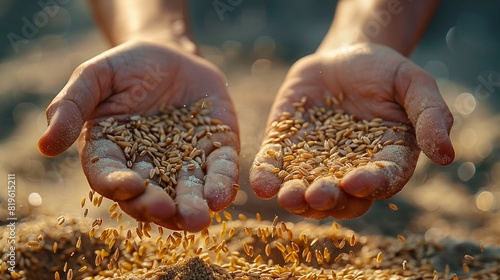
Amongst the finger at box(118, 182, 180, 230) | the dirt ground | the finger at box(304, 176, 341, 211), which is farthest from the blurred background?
the finger at box(118, 182, 180, 230)

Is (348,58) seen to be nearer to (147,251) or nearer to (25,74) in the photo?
(147,251)

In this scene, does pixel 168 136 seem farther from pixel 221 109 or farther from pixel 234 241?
pixel 234 241

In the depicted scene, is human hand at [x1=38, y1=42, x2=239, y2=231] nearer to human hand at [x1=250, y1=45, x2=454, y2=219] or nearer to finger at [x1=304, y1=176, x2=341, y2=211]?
human hand at [x1=250, y1=45, x2=454, y2=219]

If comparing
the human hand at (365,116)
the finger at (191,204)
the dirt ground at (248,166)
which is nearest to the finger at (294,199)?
the human hand at (365,116)

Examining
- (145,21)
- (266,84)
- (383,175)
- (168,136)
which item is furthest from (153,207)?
(266,84)

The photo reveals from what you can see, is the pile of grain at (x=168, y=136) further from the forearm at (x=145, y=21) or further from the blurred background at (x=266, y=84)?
the blurred background at (x=266, y=84)

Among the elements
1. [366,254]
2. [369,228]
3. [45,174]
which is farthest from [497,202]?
[45,174]
